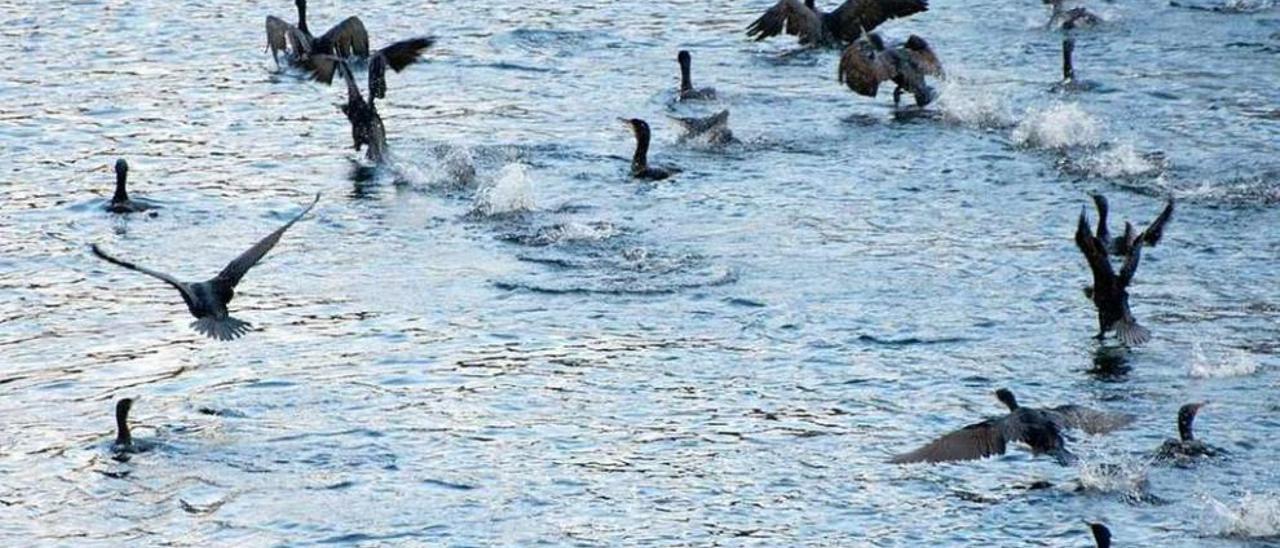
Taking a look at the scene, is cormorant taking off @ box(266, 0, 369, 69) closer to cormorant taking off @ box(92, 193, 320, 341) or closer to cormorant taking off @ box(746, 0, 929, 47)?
cormorant taking off @ box(746, 0, 929, 47)

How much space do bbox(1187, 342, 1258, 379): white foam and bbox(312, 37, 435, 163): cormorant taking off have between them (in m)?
8.41

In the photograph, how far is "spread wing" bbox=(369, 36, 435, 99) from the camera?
2184cm

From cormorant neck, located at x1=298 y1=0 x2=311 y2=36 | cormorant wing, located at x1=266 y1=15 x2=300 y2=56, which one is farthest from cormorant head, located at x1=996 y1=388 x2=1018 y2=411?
cormorant neck, located at x1=298 y1=0 x2=311 y2=36

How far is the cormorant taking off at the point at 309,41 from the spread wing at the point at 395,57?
865 mm

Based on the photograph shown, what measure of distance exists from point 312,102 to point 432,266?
6.35 metres

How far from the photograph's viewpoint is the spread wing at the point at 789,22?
25.0 metres

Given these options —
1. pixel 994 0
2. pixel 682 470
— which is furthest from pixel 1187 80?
pixel 682 470

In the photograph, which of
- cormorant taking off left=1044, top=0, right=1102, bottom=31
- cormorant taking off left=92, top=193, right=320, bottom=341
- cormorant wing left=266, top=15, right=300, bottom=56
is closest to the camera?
cormorant taking off left=92, top=193, right=320, bottom=341

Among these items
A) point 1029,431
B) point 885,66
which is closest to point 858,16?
point 885,66

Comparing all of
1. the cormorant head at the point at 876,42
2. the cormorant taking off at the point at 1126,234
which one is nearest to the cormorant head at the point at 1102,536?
the cormorant taking off at the point at 1126,234

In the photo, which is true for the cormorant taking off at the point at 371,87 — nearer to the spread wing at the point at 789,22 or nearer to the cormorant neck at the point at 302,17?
the cormorant neck at the point at 302,17

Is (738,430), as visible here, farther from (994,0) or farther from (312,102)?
(994,0)

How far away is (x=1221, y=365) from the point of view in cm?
1519

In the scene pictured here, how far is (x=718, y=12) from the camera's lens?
28.3 m
